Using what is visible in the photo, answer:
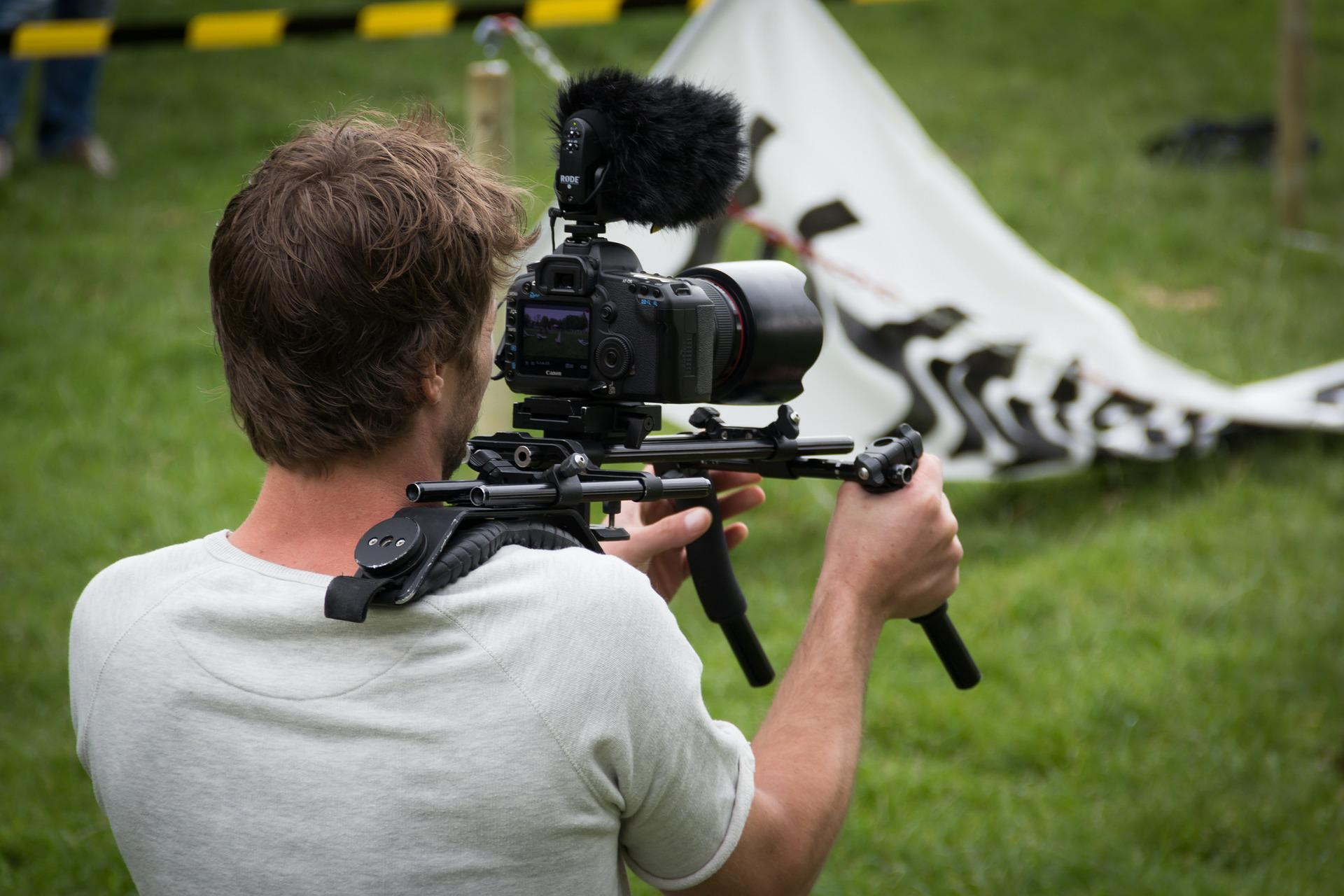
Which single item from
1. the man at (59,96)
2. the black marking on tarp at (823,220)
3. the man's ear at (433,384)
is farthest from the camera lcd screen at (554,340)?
A: the man at (59,96)

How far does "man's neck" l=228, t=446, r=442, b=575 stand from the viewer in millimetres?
1474

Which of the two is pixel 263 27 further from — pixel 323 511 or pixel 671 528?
pixel 323 511

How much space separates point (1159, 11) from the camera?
40.0 feet

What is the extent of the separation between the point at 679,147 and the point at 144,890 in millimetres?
1081

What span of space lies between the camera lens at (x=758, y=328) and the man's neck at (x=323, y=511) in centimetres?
45

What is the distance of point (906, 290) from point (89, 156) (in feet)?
18.1

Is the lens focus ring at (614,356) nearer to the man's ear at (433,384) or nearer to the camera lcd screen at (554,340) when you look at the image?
the camera lcd screen at (554,340)

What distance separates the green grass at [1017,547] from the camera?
2.94 metres

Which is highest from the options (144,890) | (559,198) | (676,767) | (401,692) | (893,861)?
(559,198)

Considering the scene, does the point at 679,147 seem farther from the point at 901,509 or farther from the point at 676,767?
the point at 676,767

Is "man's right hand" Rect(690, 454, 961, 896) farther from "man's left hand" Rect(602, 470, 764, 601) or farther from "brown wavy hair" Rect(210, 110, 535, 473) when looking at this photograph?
"brown wavy hair" Rect(210, 110, 535, 473)

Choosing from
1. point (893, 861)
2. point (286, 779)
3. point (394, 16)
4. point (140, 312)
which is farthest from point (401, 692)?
point (140, 312)

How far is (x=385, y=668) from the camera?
4.50ft

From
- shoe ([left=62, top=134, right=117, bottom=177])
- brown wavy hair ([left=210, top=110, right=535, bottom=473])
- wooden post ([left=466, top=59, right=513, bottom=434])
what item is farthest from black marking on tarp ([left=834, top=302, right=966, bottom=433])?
shoe ([left=62, top=134, right=117, bottom=177])
